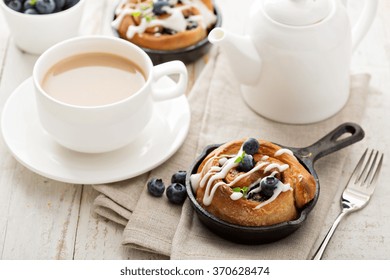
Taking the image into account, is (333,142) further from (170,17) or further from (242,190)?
(170,17)

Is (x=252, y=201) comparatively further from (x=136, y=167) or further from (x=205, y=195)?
(x=136, y=167)

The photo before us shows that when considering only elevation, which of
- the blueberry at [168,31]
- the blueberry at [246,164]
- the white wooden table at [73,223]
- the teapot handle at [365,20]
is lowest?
the white wooden table at [73,223]

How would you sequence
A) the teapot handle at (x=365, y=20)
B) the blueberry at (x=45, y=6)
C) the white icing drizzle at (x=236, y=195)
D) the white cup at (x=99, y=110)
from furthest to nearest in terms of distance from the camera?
the blueberry at (x=45, y=6), the teapot handle at (x=365, y=20), the white cup at (x=99, y=110), the white icing drizzle at (x=236, y=195)

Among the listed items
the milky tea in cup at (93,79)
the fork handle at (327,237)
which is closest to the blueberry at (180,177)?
the milky tea in cup at (93,79)

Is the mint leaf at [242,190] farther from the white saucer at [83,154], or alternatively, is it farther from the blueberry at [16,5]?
the blueberry at [16,5]
